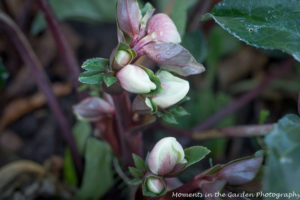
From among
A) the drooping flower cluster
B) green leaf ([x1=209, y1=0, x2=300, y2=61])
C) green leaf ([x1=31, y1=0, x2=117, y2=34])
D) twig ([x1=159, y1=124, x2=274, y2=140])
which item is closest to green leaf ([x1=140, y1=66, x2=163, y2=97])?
the drooping flower cluster

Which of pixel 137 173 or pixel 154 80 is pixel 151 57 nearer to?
pixel 154 80

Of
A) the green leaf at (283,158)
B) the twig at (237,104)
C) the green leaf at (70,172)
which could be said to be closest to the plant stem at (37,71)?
the green leaf at (70,172)

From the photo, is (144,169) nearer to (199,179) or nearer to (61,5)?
(199,179)

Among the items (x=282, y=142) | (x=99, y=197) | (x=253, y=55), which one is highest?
(x=282, y=142)

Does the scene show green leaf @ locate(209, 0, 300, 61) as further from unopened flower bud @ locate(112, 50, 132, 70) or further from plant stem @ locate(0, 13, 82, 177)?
plant stem @ locate(0, 13, 82, 177)

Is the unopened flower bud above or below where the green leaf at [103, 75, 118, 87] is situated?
above

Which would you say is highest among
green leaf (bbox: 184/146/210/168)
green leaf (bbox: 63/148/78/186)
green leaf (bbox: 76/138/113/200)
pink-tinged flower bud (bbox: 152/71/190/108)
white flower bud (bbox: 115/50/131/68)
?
white flower bud (bbox: 115/50/131/68)

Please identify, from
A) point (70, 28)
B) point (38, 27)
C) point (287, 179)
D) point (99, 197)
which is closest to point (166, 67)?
point (287, 179)

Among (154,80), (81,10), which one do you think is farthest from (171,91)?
(81,10)
